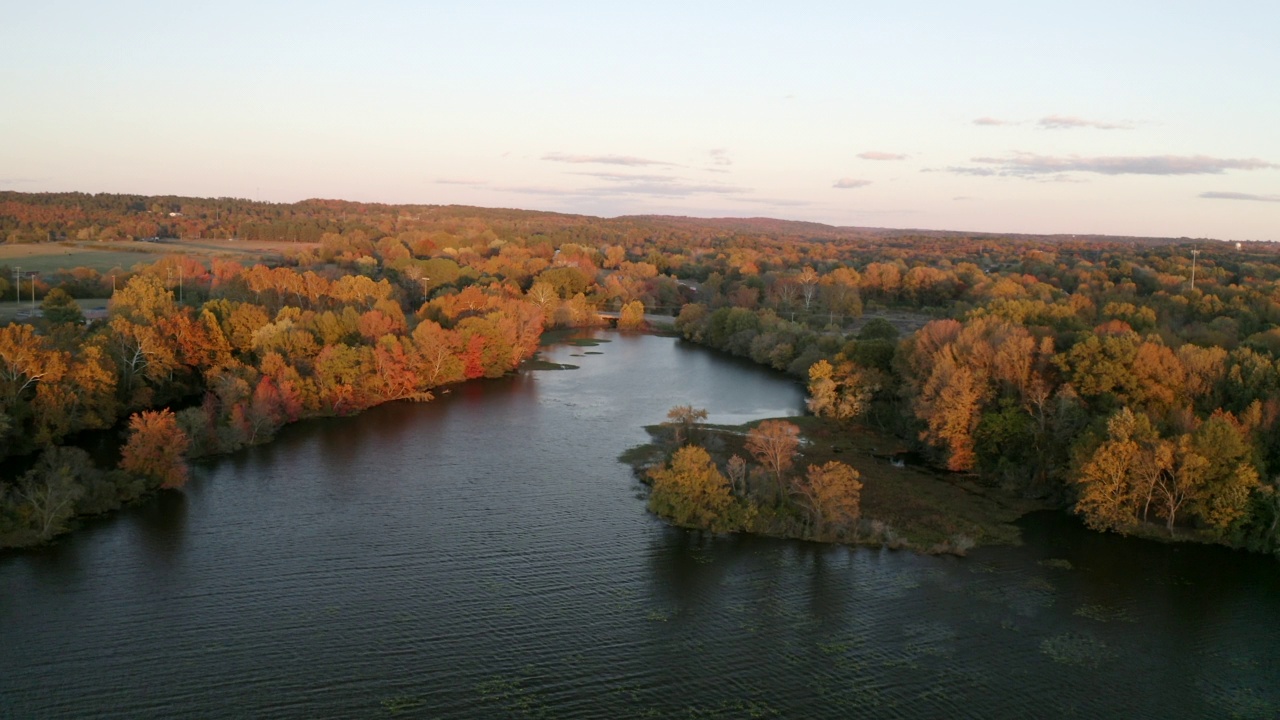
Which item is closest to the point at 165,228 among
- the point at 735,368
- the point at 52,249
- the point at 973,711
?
the point at 52,249

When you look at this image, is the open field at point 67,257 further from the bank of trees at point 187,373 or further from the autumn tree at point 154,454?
the autumn tree at point 154,454

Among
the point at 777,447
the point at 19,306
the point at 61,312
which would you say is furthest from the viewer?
the point at 19,306

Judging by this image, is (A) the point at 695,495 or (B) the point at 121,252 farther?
(B) the point at 121,252

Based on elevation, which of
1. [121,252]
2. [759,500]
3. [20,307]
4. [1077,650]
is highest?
[121,252]

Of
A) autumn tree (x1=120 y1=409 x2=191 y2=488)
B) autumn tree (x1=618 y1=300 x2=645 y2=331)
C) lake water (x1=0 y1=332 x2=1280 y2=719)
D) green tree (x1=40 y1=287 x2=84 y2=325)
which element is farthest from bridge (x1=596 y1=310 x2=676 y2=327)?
autumn tree (x1=120 y1=409 x2=191 y2=488)

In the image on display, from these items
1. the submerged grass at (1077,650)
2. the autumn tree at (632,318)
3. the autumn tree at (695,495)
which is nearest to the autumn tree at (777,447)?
the autumn tree at (695,495)

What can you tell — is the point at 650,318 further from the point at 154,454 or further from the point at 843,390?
the point at 154,454

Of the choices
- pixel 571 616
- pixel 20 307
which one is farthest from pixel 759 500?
pixel 20 307

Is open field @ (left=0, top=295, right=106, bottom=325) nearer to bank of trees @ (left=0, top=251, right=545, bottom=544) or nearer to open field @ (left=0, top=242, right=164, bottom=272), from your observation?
bank of trees @ (left=0, top=251, right=545, bottom=544)
